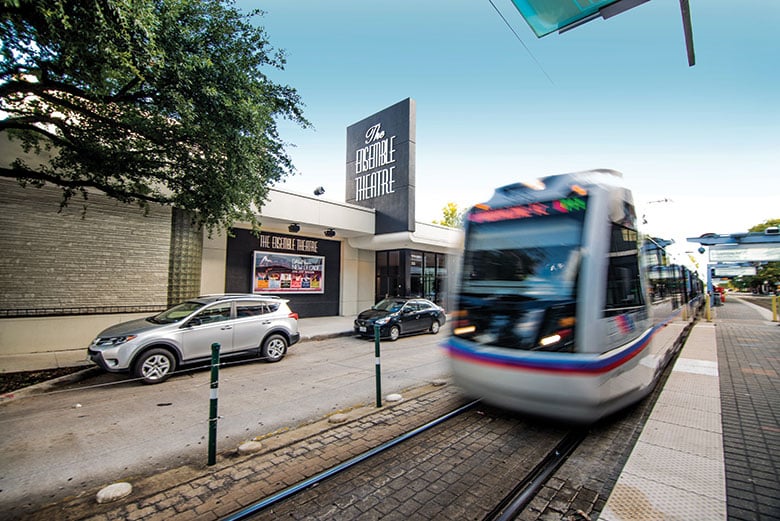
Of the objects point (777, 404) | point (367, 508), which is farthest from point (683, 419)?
point (367, 508)

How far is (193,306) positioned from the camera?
8289 millimetres

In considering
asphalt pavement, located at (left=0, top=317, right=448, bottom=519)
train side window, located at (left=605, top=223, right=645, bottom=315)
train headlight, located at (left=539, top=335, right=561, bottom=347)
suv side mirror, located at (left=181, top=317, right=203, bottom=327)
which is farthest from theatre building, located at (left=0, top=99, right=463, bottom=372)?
suv side mirror, located at (left=181, top=317, right=203, bottom=327)

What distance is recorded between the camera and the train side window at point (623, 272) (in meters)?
4.32

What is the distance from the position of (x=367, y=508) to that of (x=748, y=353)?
12.0 metres

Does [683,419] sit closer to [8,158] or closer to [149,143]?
[149,143]

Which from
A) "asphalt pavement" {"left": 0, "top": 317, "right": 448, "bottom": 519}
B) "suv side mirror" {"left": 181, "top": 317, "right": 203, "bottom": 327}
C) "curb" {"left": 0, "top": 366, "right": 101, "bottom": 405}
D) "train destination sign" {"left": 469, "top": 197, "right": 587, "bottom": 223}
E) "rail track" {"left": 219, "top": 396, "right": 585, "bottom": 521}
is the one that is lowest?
"curb" {"left": 0, "top": 366, "right": 101, "bottom": 405}

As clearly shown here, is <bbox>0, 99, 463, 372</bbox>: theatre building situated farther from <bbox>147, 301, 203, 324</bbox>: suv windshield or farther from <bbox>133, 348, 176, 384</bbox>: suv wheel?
<bbox>133, 348, 176, 384</bbox>: suv wheel

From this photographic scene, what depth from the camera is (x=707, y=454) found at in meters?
3.79

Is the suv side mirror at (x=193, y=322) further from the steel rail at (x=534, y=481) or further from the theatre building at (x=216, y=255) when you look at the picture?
the steel rail at (x=534, y=481)

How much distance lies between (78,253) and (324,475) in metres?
11.4

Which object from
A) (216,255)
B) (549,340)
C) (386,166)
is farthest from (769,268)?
(216,255)

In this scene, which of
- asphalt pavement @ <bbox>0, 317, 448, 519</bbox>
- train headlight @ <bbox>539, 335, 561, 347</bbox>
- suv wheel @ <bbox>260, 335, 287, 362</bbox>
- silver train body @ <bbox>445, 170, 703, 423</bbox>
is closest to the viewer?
asphalt pavement @ <bbox>0, 317, 448, 519</bbox>

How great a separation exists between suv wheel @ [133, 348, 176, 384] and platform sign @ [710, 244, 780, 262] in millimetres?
27750

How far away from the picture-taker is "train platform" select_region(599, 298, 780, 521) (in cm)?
289
